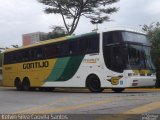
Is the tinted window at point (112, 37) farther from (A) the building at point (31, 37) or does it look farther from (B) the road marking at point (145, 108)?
(A) the building at point (31, 37)

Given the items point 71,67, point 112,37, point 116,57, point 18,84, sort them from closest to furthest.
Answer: point 116,57 < point 112,37 < point 71,67 < point 18,84

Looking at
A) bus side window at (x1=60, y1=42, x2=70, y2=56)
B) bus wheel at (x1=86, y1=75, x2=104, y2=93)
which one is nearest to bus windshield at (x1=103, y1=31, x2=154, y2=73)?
bus wheel at (x1=86, y1=75, x2=104, y2=93)

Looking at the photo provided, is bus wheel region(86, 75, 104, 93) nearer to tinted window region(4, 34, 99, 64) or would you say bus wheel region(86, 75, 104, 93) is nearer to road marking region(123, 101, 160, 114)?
tinted window region(4, 34, 99, 64)

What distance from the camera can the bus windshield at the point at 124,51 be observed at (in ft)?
71.4

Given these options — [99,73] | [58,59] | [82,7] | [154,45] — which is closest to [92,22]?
[82,7]

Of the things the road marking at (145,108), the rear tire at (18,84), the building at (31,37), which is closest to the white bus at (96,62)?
the rear tire at (18,84)

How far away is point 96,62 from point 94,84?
3.87 feet

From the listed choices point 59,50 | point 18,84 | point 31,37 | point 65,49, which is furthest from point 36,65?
point 31,37

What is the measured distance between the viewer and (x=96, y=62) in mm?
23000

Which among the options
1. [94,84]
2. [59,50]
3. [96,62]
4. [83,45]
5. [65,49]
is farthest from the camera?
[59,50]

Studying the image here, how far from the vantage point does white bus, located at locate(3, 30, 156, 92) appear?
21.9m

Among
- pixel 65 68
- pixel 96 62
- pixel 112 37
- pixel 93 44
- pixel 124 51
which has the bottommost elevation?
pixel 65 68

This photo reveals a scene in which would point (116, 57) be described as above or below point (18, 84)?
above

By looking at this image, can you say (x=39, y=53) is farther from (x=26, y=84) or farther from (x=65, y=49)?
(x=65, y=49)
